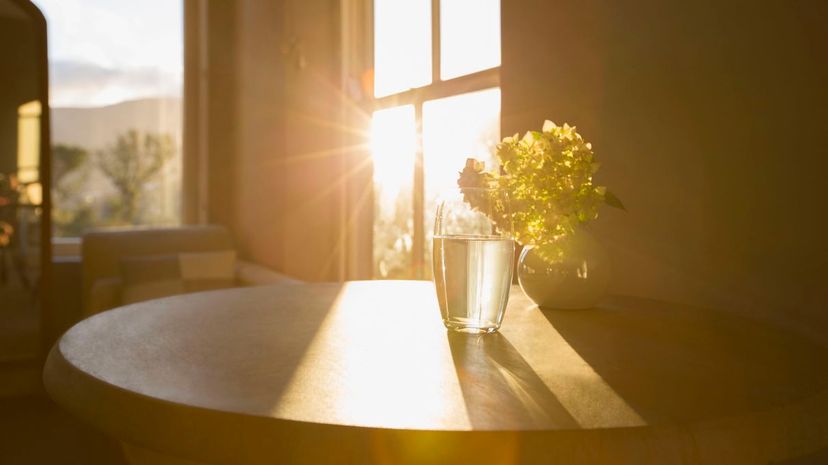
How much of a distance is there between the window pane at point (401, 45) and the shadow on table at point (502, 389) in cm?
197

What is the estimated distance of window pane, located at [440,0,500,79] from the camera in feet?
7.23

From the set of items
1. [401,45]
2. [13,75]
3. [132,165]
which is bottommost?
[132,165]

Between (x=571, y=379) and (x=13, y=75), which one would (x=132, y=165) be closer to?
(x=13, y=75)

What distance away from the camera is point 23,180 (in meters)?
2.43

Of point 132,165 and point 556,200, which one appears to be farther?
point 132,165

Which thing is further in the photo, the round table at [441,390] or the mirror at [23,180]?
the mirror at [23,180]

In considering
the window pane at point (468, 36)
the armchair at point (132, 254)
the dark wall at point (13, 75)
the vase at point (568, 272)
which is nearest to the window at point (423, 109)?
the window pane at point (468, 36)

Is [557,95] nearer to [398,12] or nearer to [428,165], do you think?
[428,165]

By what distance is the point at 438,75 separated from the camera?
99.0 inches

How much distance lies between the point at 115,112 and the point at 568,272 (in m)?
4.84

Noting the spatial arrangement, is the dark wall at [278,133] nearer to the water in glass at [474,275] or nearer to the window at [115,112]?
the window at [115,112]

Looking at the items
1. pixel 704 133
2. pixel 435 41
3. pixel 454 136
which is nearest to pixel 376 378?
pixel 704 133

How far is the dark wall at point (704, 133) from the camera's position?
107 centimetres

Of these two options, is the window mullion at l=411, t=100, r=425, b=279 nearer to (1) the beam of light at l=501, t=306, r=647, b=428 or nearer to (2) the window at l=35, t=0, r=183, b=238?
(1) the beam of light at l=501, t=306, r=647, b=428
